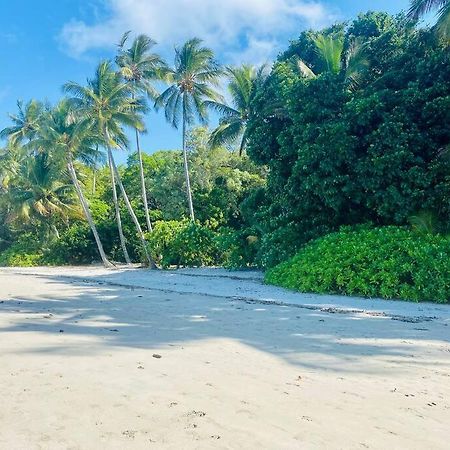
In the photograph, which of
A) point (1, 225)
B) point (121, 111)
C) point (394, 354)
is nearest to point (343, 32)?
point (121, 111)

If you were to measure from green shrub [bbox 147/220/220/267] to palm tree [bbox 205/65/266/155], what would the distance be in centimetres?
492

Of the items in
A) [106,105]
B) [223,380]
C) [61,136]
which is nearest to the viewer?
[223,380]

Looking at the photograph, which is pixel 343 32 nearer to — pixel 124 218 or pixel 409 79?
pixel 409 79

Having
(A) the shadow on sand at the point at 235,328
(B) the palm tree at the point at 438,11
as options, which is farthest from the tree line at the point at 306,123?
(A) the shadow on sand at the point at 235,328

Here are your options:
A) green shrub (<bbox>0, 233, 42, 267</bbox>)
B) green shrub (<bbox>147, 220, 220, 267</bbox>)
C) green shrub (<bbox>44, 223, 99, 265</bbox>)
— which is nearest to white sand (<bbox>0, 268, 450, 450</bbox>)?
green shrub (<bbox>147, 220, 220, 267</bbox>)

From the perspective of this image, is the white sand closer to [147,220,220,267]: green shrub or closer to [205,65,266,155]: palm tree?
[147,220,220,267]: green shrub

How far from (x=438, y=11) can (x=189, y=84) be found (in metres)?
15.9

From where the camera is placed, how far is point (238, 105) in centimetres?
2405

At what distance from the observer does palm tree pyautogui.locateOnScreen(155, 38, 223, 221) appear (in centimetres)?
2641

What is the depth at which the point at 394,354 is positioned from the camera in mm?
5883

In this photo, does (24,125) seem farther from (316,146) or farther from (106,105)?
(316,146)

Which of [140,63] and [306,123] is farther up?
[140,63]

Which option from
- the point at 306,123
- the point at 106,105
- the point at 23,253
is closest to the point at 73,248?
the point at 23,253

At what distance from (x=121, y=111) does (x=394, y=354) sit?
23182 millimetres
